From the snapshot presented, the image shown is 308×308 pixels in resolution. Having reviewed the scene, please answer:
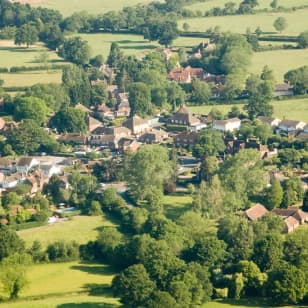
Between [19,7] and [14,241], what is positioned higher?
[19,7]

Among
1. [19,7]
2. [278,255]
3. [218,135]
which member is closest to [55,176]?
[218,135]

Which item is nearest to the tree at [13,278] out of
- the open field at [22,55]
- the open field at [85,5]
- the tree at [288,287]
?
the tree at [288,287]

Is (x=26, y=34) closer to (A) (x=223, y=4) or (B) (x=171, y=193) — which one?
(A) (x=223, y=4)

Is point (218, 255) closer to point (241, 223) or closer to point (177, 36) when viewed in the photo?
point (241, 223)

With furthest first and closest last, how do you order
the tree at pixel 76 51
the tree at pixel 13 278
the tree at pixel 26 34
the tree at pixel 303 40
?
the tree at pixel 26 34 → the tree at pixel 303 40 → the tree at pixel 76 51 → the tree at pixel 13 278

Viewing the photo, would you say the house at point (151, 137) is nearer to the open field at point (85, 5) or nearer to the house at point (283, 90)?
the house at point (283, 90)

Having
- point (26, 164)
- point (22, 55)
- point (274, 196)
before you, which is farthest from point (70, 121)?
point (22, 55)
